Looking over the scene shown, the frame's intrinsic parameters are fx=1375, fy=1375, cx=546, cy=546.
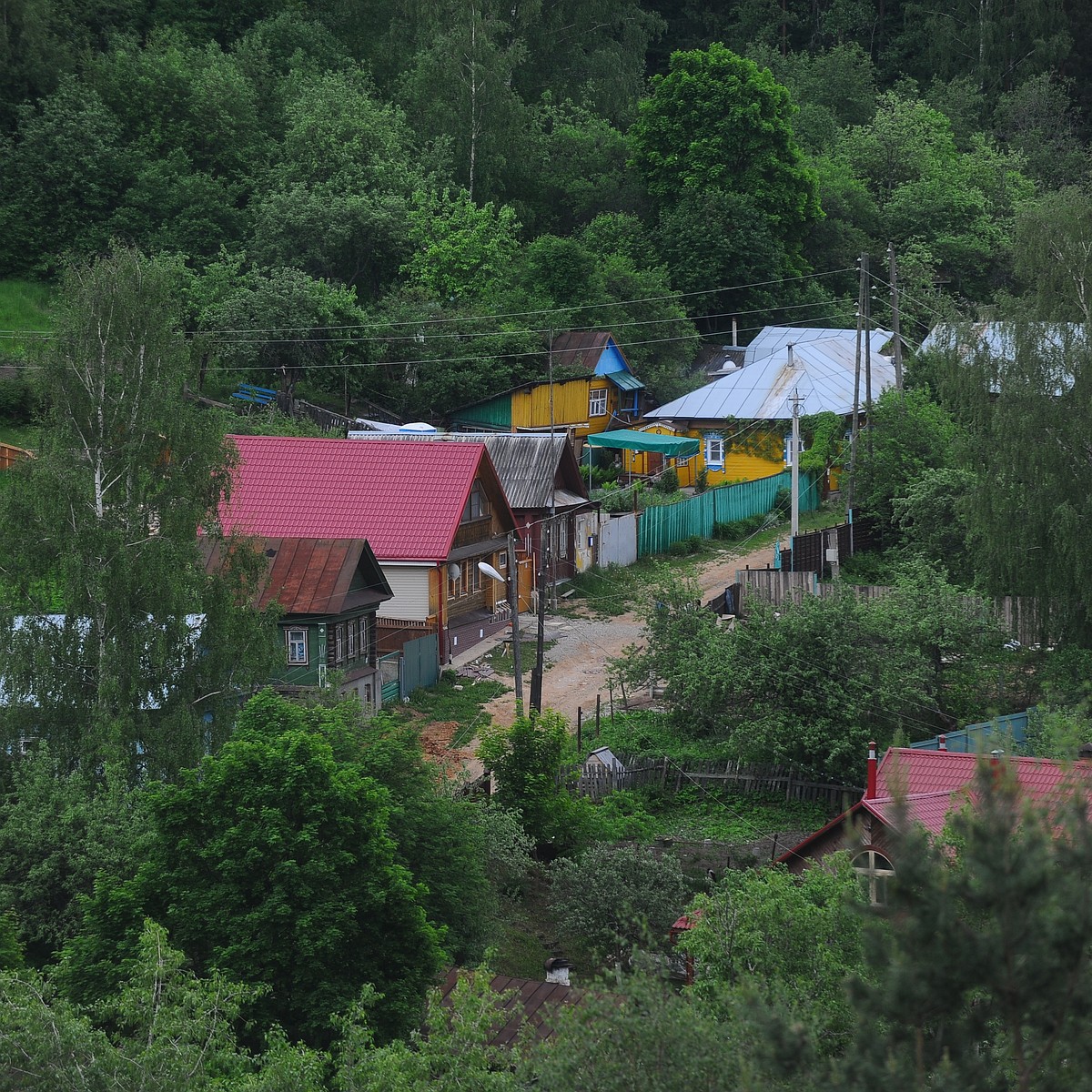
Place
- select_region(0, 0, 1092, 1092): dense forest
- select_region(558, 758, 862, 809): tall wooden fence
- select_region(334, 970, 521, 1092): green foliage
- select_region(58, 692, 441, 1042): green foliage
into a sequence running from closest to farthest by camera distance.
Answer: select_region(0, 0, 1092, 1092): dense forest, select_region(334, 970, 521, 1092): green foliage, select_region(58, 692, 441, 1042): green foliage, select_region(558, 758, 862, 809): tall wooden fence

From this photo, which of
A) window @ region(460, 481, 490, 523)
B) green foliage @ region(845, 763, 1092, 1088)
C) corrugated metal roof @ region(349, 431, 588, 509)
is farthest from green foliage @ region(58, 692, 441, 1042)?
corrugated metal roof @ region(349, 431, 588, 509)

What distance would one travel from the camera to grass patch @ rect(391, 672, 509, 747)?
913 inches

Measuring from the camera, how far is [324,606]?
22703 mm

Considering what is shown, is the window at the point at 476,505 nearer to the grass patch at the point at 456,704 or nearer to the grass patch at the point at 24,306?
the grass patch at the point at 456,704

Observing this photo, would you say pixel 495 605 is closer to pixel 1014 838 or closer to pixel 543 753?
pixel 543 753

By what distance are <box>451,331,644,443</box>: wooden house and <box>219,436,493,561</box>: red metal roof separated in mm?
11598

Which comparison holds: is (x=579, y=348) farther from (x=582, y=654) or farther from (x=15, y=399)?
(x=582, y=654)

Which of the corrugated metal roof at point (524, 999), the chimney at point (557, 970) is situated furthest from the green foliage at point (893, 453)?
the corrugated metal roof at point (524, 999)

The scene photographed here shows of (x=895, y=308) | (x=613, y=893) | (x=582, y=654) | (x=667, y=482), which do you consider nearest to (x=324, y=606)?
(x=582, y=654)

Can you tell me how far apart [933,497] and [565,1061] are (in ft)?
75.7

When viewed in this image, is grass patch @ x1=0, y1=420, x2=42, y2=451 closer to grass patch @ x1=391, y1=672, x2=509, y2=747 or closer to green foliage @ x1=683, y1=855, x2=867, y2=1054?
grass patch @ x1=391, y1=672, x2=509, y2=747

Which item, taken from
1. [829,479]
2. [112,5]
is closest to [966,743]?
[829,479]

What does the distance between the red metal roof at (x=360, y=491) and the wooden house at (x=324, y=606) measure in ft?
8.48

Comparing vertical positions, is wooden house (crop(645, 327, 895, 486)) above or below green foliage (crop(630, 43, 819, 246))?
below
